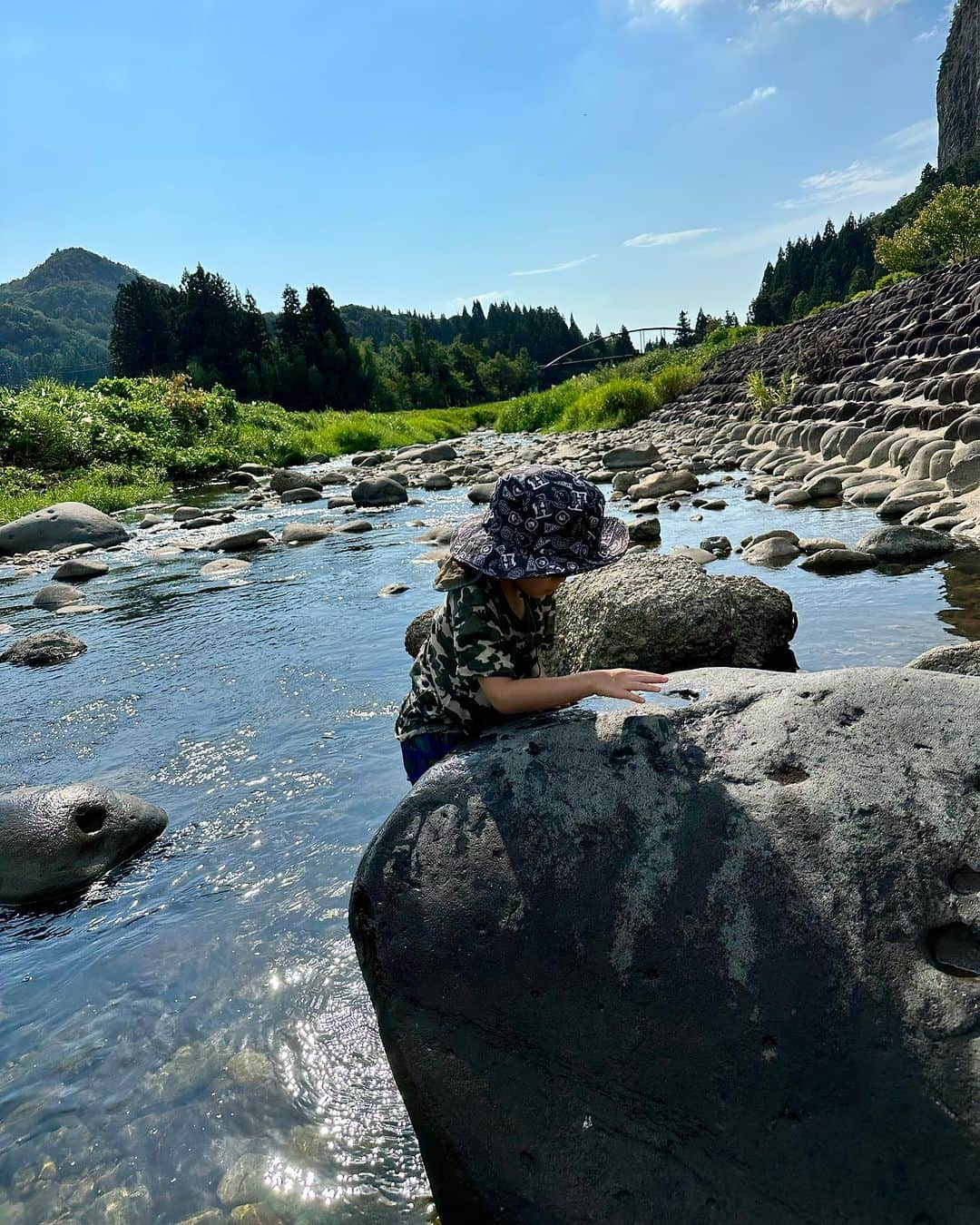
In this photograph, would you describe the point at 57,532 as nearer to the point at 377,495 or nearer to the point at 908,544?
the point at 377,495

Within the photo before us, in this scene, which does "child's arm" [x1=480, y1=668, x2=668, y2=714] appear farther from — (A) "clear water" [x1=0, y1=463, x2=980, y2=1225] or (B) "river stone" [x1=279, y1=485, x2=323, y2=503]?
(B) "river stone" [x1=279, y1=485, x2=323, y2=503]

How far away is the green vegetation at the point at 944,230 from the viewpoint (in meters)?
52.2

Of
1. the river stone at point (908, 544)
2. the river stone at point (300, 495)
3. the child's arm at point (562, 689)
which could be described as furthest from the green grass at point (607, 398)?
the child's arm at point (562, 689)

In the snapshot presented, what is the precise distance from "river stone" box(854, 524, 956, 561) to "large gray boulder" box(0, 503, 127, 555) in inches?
481

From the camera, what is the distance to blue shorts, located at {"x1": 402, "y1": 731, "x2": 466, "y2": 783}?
294 centimetres

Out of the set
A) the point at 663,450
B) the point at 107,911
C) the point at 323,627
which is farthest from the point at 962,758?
the point at 663,450

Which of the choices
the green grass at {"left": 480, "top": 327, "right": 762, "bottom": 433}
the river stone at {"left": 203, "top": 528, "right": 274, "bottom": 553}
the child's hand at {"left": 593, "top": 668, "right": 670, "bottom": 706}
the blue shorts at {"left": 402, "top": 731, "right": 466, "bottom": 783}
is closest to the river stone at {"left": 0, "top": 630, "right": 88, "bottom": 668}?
the river stone at {"left": 203, "top": 528, "right": 274, "bottom": 553}

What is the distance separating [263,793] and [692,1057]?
11.0ft

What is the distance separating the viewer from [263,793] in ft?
15.9

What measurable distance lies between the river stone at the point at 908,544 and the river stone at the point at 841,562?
133 mm

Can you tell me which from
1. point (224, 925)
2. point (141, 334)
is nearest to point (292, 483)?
point (224, 925)

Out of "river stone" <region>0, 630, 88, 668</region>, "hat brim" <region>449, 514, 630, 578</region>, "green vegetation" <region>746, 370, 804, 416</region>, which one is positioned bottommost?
"river stone" <region>0, 630, 88, 668</region>

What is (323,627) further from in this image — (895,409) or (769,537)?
(895,409)

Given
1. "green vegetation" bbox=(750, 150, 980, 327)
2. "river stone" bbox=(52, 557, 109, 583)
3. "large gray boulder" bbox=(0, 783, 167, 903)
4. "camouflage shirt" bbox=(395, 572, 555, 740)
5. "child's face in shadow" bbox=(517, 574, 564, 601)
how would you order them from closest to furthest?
1. "child's face in shadow" bbox=(517, 574, 564, 601)
2. "camouflage shirt" bbox=(395, 572, 555, 740)
3. "large gray boulder" bbox=(0, 783, 167, 903)
4. "river stone" bbox=(52, 557, 109, 583)
5. "green vegetation" bbox=(750, 150, 980, 327)
